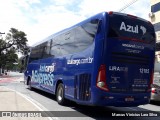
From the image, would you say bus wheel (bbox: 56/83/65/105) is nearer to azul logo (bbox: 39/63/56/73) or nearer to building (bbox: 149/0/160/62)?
azul logo (bbox: 39/63/56/73)

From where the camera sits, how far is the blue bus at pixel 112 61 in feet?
34.3

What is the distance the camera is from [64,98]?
13.6 m

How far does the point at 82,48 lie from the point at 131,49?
6.56 feet

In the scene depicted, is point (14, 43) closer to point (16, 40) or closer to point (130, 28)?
point (16, 40)

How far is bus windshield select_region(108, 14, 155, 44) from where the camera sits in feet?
35.1

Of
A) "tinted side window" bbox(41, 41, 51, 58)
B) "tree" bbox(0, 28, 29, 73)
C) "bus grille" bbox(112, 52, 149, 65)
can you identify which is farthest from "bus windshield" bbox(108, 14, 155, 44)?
"tree" bbox(0, 28, 29, 73)

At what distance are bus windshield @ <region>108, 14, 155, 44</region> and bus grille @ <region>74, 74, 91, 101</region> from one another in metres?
1.83

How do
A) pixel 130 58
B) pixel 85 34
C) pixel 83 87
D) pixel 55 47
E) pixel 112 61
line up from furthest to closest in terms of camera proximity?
pixel 55 47 → pixel 85 34 → pixel 83 87 → pixel 130 58 → pixel 112 61

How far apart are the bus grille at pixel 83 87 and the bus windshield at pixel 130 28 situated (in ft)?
6.01

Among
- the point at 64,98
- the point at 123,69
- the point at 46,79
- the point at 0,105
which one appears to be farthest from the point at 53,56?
the point at 123,69

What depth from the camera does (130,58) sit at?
10.9 metres

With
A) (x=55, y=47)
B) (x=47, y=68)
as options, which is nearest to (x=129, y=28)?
(x=55, y=47)

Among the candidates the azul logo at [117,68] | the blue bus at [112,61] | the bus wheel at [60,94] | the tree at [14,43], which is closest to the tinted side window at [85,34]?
the blue bus at [112,61]

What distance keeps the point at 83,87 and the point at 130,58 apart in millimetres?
2009
